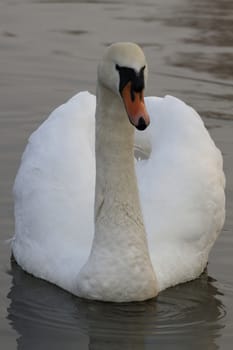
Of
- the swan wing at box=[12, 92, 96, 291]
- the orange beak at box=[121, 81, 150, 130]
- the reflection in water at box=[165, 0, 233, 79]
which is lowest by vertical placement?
the reflection in water at box=[165, 0, 233, 79]

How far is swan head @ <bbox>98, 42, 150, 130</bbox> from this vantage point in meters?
6.80

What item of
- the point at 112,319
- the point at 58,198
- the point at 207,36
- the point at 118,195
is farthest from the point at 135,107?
the point at 207,36

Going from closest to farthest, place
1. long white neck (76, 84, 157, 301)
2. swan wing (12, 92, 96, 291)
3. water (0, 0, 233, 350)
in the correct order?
water (0, 0, 233, 350)
long white neck (76, 84, 157, 301)
swan wing (12, 92, 96, 291)

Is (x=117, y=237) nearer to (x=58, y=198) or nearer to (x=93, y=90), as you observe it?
(x=58, y=198)

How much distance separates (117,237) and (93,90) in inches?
166

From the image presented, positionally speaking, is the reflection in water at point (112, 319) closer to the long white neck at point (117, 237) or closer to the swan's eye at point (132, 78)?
the long white neck at point (117, 237)

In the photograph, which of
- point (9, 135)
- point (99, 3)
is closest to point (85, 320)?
point (9, 135)

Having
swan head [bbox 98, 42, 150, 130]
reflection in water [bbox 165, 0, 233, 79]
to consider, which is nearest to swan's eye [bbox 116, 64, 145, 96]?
swan head [bbox 98, 42, 150, 130]

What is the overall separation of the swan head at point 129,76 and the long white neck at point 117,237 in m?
0.45

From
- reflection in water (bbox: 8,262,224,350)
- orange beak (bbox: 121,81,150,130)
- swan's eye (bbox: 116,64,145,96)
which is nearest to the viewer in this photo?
orange beak (bbox: 121,81,150,130)

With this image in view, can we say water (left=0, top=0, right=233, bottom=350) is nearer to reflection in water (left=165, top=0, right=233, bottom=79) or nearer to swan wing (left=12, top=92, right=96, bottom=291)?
reflection in water (left=165, top=0, right=233, bottom=79)

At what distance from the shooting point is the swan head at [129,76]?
6.80 meters

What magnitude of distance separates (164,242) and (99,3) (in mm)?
7739

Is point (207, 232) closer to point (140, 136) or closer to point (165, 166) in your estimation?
point (165, 166)
